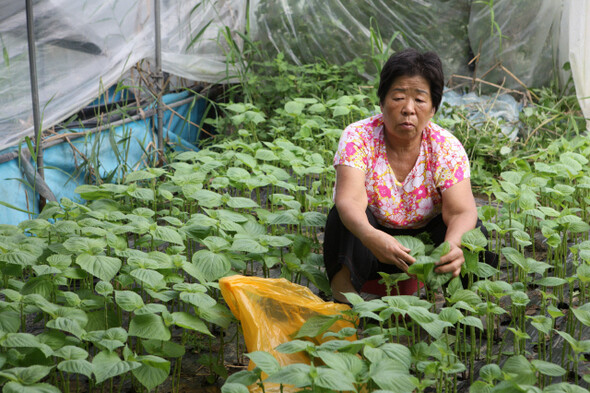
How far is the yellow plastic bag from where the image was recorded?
211cm

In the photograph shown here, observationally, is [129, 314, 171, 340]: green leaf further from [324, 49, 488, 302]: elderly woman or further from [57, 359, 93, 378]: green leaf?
[324, 49, 488, 302]: elderly woman

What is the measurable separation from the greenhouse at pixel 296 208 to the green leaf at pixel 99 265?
0.01 m

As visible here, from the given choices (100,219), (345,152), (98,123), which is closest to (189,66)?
(98,123)

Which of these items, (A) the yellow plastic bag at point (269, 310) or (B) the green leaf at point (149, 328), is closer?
(B) the green leaf at point (149, 328)

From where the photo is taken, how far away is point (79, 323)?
6.32ft

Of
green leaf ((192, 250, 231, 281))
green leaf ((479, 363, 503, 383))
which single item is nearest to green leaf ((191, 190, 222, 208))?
green leaf ((192, 250, 231, 281))

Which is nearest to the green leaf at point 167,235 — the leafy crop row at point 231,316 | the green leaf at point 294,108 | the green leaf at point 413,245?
the leafy crop row at point 231,316

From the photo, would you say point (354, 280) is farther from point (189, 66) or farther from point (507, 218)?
point (189, 66)

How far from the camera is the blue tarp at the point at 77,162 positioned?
A: 345cm

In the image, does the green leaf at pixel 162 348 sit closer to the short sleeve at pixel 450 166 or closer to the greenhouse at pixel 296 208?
the greenhouse at pixel 296 208

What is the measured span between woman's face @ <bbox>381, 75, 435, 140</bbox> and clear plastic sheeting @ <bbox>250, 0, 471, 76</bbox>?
310 cm

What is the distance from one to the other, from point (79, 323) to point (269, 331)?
0.62 metres

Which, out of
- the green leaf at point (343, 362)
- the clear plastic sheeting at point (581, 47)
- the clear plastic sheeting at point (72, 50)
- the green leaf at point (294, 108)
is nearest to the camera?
the green leaf at point (343, 362)

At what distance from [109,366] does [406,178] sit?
4.66 feet
